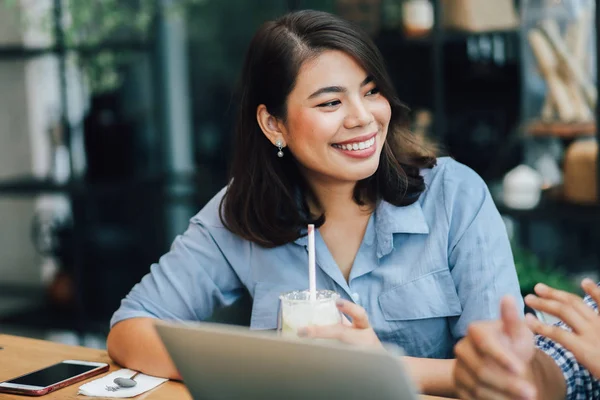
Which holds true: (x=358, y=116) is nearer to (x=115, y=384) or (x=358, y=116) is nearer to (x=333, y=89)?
(x=333, y=89)

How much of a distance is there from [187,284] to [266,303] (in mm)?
188

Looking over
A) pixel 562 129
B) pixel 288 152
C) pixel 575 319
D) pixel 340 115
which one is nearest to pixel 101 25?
pixel 562 129

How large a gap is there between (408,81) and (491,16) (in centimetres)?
51

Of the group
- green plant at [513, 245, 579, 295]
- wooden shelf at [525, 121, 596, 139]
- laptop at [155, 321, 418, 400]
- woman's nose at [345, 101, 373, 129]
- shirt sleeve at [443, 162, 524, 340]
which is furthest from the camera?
wooden shelf at [525, 121, 596, 139]

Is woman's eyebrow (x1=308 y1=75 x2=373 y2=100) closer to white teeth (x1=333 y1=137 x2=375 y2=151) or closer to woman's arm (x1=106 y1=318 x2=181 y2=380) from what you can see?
white teeth (x1=333 y1=137 x2=375 y2=151)

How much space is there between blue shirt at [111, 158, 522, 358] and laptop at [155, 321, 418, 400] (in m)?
0.72

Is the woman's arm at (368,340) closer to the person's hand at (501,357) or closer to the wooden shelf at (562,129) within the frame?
the person's hand at (501,357)

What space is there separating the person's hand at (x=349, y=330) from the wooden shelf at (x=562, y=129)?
6.90 feet

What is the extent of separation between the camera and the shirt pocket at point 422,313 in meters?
1.79

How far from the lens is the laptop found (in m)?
0.95

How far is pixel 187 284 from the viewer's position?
6.28ft

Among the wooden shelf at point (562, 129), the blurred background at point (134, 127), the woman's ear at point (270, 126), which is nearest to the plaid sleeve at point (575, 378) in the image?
the woman's ear at point (270, 126)

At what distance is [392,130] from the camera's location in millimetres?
2010

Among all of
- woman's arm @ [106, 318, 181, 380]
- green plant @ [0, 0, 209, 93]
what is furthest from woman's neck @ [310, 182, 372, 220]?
green plant @ [0, 0, 209, 93]
